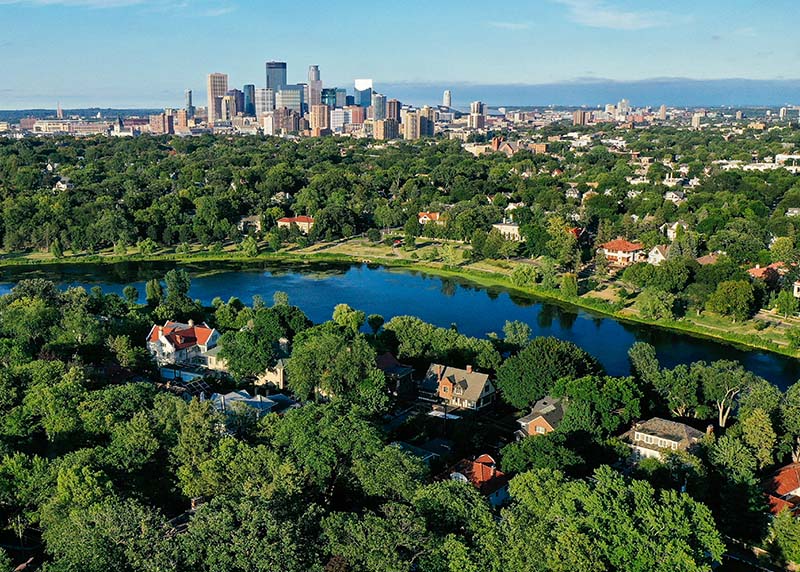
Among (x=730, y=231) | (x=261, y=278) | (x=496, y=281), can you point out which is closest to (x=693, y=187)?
(x=730, y=231)

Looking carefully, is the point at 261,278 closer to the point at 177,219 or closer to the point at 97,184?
the point at 177,219

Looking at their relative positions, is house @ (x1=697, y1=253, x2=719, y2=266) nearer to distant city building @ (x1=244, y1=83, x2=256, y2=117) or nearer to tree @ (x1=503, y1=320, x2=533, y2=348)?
tree @ (x1=503, y1=320, x2=533, y2=348)

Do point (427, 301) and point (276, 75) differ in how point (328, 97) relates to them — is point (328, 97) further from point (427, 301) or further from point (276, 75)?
point (427, 301)

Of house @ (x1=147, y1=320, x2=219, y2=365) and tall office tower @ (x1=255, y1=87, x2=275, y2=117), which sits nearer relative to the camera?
house @ (x1=147, y1=320, x2=219, y2=365)

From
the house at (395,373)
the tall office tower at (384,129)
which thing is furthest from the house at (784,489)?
the tall office tower at (384,129)

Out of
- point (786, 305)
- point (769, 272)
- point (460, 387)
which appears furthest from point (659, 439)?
point (769, 272)

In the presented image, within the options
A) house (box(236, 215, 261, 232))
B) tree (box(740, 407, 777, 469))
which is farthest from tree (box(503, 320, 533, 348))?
house (box(236, 215, 261, 232))

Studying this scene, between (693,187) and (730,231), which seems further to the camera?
(693,187)
